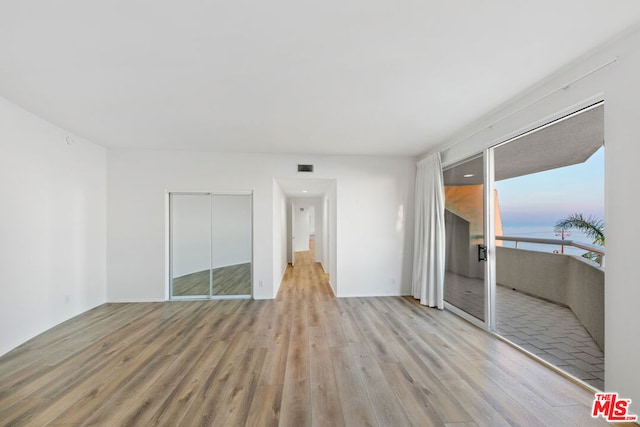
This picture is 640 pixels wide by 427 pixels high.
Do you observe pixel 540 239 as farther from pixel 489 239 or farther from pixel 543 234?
pixel 489 239

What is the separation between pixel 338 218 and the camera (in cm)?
478

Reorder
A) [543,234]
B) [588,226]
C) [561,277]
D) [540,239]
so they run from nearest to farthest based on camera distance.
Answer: [588,226] → [543,234] → [561,277] → [540,239]

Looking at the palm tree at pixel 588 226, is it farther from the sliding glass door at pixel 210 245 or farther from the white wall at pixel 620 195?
the sliding glass door at pixel 210 245

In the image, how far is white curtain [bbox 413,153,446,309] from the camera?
4059 millimetres

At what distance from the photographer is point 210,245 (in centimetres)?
464

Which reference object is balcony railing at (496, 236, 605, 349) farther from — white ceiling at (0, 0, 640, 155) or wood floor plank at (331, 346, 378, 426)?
wood floor plank at (331, 346, 378, 426)

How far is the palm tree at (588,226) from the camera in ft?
7.63

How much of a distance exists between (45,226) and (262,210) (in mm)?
2816

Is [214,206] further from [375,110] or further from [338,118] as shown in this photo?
[375,110]

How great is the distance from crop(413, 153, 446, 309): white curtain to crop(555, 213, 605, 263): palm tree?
56.2 inches

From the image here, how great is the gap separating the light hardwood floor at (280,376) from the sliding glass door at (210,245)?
1025mm

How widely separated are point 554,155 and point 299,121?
3.16 m

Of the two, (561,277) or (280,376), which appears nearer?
(280,376)

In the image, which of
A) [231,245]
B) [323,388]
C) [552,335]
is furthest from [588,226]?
[231,245]
